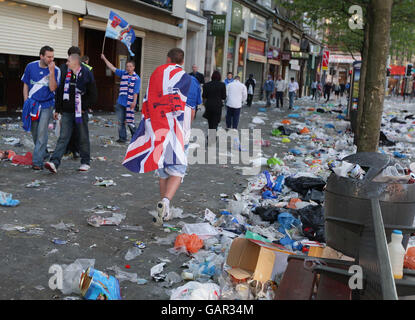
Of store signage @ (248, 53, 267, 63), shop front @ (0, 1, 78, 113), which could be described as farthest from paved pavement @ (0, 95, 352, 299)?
store signage @ (248, 53, 267, 63)

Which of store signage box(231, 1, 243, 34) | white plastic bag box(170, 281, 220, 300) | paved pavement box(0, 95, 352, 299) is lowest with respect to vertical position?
paved pavement box(0, 95, 352, 299)

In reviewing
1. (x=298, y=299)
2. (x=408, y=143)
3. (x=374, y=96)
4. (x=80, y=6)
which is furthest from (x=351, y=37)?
(x=298, y=299)

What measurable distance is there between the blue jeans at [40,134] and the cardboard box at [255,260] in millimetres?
4507

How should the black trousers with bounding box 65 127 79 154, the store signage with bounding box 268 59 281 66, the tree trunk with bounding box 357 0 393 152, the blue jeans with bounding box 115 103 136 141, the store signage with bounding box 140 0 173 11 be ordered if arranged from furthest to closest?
the store signage with bounding box 268 59 281 66 < the store signage with bounding box 140 0 173 11 < the blue jeans with bounding box 115 103 136 141 < the black trousers with bounding box 65 127 79 154 < the tree trunk with bounding box 357 0 393 152

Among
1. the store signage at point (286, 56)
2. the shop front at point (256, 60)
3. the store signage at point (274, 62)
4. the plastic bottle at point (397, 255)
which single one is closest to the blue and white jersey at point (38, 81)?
the plastic bottle at point (397, 255)

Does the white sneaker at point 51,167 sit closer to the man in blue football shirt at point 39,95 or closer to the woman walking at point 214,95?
the man in blue football shirt at point 39,95

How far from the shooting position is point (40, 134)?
745 cm

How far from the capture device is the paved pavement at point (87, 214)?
382 cm

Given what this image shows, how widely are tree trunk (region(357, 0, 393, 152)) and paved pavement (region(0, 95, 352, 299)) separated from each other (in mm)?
2077

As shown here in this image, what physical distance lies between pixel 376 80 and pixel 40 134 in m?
4.95

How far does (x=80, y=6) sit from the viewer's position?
14383 millimetres

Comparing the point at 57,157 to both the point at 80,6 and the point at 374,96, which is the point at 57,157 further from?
the point at 80,6

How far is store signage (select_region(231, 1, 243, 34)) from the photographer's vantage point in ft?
90.0

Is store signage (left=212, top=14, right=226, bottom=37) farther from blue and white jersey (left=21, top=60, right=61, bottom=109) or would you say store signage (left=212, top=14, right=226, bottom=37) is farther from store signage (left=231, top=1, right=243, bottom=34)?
blue and white jersey (left=21, top=60, right=61, bottom=109)
